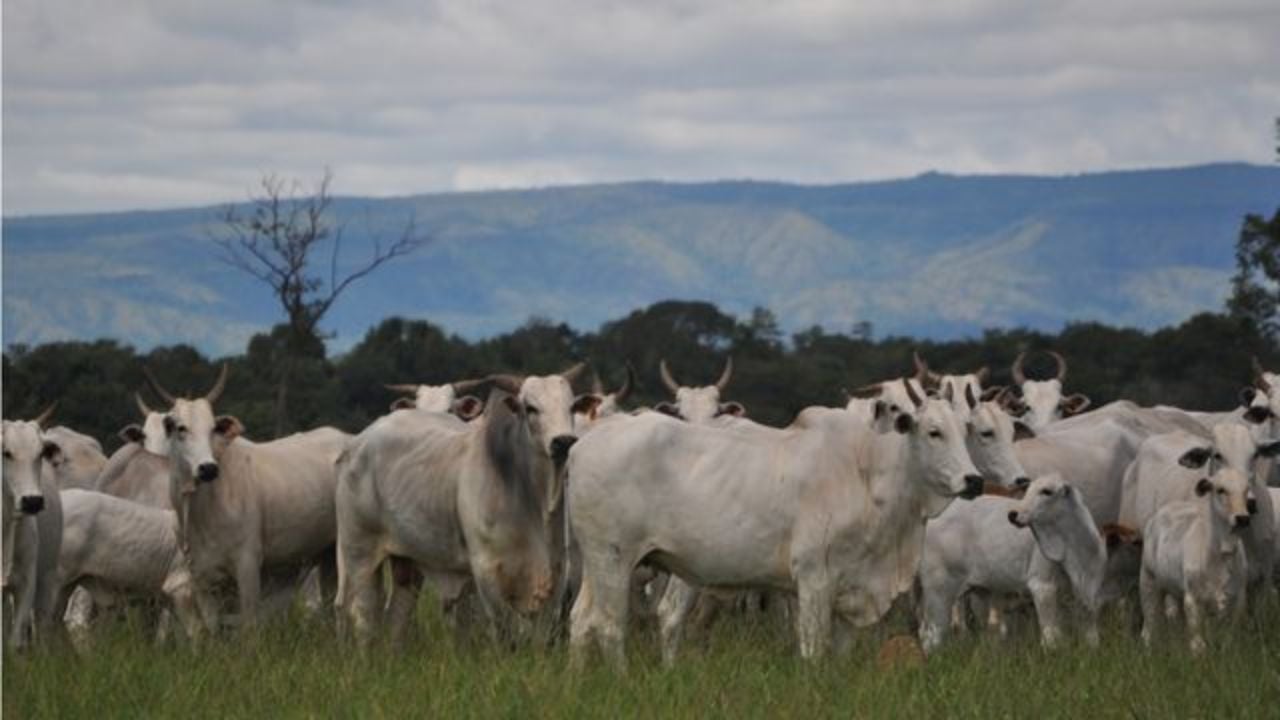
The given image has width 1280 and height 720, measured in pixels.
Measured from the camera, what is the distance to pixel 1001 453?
1755 centimetres

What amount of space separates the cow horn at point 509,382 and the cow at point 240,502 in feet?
5.48

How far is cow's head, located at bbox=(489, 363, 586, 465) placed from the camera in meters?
16.6

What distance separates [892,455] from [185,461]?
14.3 feet

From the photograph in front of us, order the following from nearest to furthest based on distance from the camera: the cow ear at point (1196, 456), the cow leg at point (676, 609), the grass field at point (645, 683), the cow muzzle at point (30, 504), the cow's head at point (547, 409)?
the grass field at point (645, 683)
the cow muzzle at point (30, 504)
the cow's head at point (547, 409)
the cow leg at point (676, 609)
the cow ear at point (1196, 456)

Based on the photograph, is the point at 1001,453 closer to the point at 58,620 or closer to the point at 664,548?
the point at 664,548

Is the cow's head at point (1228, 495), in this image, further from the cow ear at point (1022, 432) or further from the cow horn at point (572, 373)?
the cow horn at point (572, 373)

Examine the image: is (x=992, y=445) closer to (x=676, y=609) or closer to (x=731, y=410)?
(x=676, y=609)

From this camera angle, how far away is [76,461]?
21.6 meters

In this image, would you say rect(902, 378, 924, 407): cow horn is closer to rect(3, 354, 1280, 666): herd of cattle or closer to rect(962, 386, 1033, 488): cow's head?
rect(3, 354, 1280, 666): herd of cattle

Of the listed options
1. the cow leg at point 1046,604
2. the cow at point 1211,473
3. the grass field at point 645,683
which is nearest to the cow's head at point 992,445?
the cow leg at point 1046,604

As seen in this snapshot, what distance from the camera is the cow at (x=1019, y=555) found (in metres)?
17.7

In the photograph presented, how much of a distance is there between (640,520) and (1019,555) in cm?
363

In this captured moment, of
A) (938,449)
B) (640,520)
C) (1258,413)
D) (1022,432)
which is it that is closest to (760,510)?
(640,520)

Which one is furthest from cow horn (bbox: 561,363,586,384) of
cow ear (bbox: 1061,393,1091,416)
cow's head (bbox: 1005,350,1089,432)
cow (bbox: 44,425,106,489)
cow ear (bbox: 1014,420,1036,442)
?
cow ear (bbox: 1061,393,1091,416)
